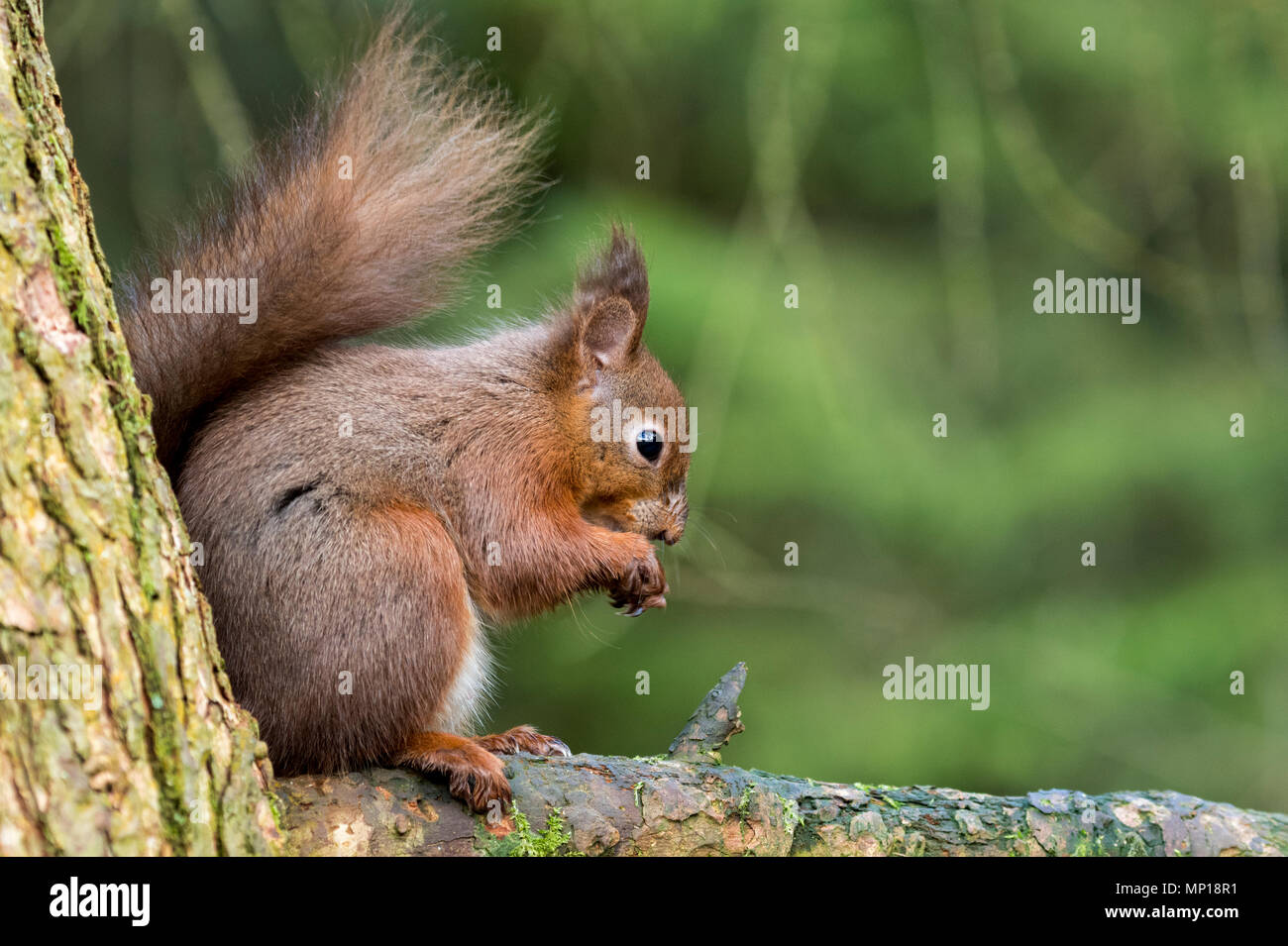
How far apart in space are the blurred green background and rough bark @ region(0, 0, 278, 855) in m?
1.12

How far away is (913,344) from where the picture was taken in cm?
356

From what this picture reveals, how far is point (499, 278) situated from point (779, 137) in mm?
878

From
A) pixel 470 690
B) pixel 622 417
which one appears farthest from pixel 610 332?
pixel 470 690

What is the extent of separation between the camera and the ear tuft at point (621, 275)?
90.0 inches

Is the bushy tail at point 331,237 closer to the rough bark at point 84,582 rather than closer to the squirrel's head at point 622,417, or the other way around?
the squirrel's head at point 622,417

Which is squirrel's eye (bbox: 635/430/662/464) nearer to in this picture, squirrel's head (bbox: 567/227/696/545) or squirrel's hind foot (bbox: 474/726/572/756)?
squirrel's head (bbox: 567/227/696/545)

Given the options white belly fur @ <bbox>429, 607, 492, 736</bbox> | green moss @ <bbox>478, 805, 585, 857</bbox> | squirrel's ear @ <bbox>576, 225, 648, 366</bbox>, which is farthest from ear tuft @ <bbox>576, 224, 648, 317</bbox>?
green moss @ <bbox>478, 805, 585, 857</bbox>

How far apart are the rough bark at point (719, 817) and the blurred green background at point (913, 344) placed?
67 cm

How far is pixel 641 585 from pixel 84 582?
111 centimetres

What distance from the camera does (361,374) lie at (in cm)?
197

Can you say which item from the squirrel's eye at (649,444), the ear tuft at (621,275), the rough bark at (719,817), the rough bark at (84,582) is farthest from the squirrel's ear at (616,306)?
the rough bark at (84,582)

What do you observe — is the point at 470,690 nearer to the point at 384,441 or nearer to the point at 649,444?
the point at 384,441
